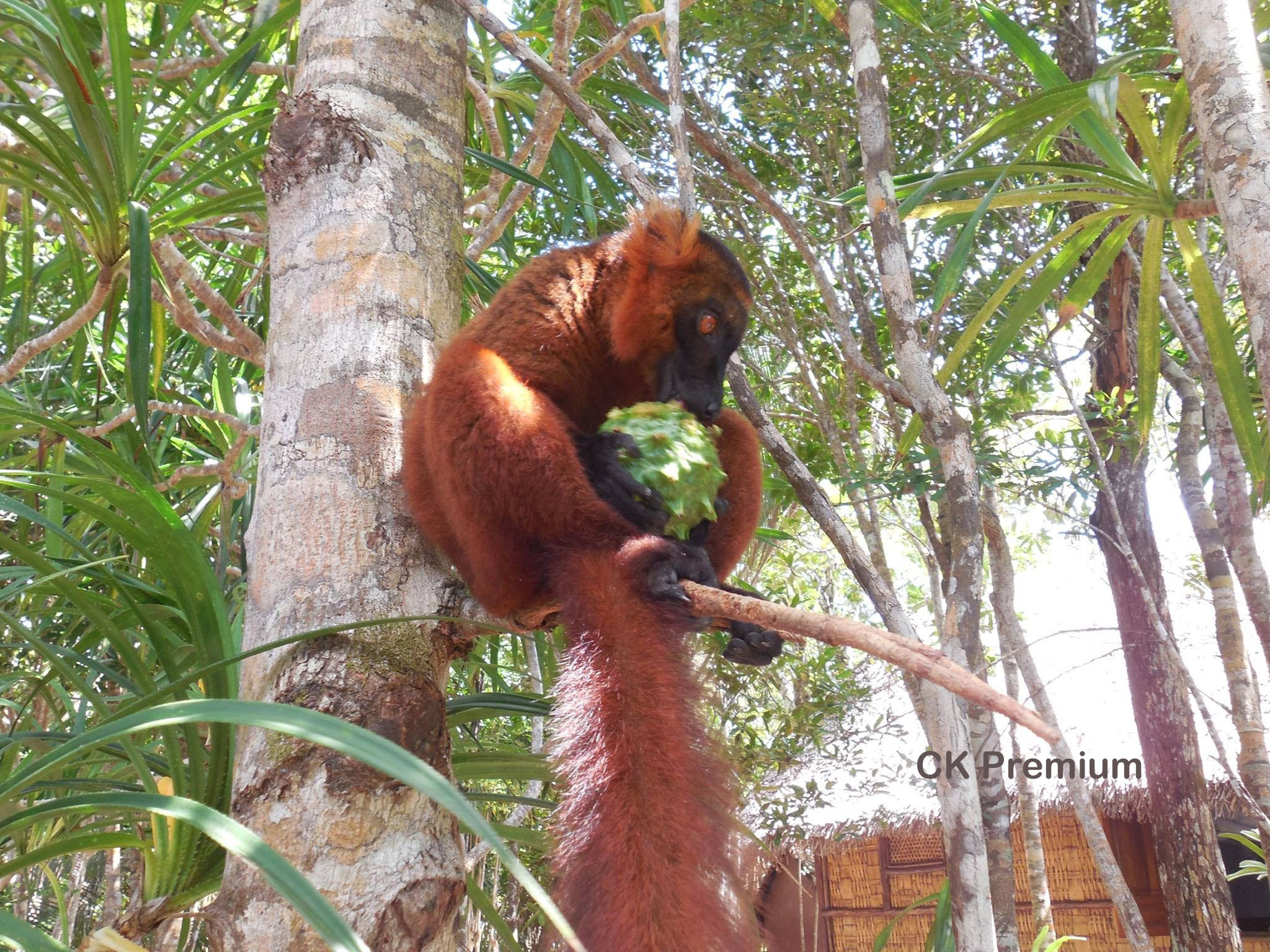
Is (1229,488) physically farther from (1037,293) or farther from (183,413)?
(183,413)

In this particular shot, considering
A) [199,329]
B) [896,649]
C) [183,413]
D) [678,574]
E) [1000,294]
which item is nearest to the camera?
[896,649]

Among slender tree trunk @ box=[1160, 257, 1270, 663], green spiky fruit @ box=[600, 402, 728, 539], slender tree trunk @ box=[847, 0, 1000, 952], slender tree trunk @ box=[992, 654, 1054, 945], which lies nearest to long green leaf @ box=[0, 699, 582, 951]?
green spiky fruit @ box=[600, 402, 728, 539]

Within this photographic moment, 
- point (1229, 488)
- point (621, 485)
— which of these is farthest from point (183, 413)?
point (1229, 488)

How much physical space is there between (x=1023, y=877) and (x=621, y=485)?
25.8ft

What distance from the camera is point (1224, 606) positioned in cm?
546

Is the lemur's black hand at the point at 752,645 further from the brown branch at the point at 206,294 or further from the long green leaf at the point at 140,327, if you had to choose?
the brown branch at the point at 206,294

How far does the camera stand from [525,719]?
7141 millimetres

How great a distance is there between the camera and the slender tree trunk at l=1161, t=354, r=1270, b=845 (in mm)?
4828

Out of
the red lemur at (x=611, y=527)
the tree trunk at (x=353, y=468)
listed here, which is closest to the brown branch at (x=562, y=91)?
the tree trunk at (x=353, y=468)

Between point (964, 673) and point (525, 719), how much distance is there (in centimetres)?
640

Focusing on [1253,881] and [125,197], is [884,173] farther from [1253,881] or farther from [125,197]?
[1253,881]

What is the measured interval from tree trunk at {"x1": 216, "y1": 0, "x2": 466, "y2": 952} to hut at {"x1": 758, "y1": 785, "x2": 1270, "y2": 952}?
5.91 metres

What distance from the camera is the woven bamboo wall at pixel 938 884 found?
8.01m

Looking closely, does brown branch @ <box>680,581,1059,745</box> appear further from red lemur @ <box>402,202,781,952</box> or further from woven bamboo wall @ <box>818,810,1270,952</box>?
woven bamboo wall @ <box>818,810,1270,952</box>
